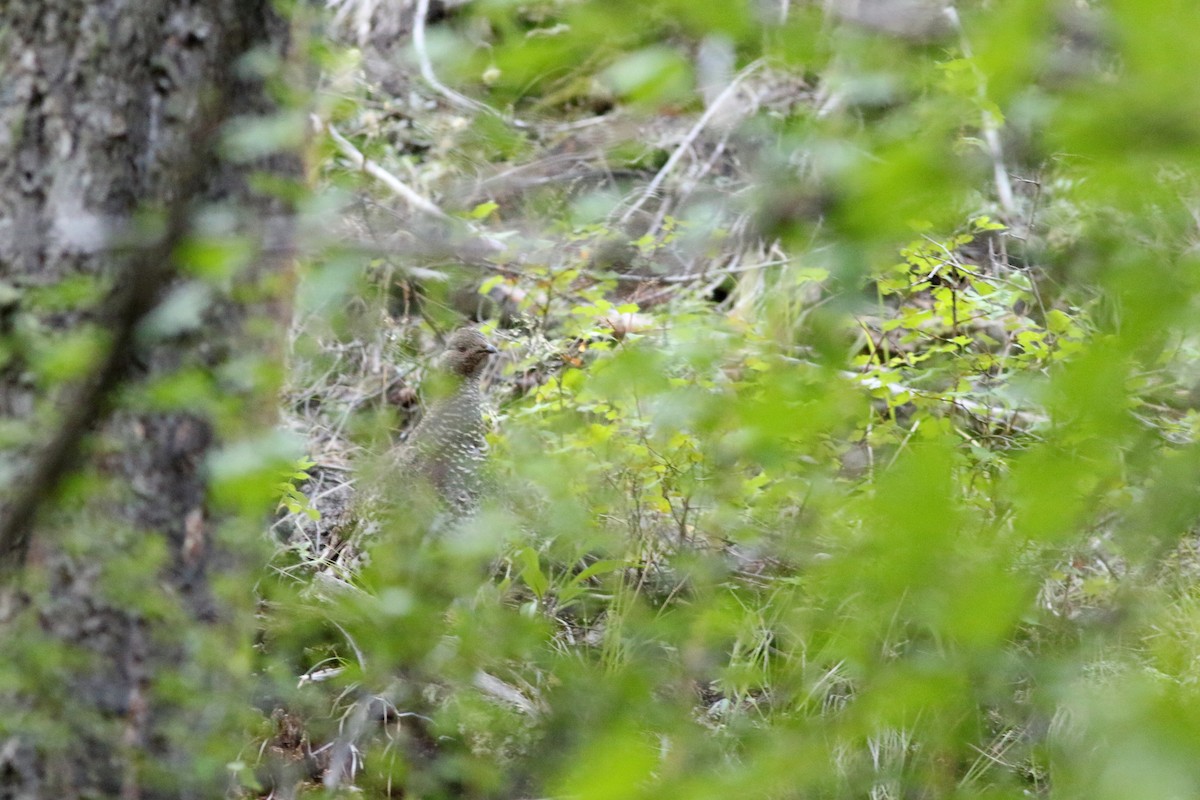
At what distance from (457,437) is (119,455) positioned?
62.6 inches

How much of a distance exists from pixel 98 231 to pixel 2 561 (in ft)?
1.95

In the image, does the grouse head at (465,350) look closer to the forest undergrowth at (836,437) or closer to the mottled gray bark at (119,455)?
the forest undergrowth at (836,437)

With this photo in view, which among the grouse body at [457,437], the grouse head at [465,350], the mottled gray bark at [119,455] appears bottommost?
the grouse body at [457,437]

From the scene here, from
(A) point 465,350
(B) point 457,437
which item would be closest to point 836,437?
(B) point 457,437

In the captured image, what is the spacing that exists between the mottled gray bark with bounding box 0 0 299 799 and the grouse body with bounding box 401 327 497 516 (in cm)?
111

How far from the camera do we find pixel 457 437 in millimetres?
3258

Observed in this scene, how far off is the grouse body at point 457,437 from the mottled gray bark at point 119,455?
3.64 ft

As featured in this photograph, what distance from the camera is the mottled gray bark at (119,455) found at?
1.56m

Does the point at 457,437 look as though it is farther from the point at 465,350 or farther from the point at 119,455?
the point at 119,455

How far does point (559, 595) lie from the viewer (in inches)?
113

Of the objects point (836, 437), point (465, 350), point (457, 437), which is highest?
point (836, 437)

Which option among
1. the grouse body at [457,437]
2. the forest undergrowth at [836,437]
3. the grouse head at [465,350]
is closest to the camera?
the forest undergrowth at [836,437]

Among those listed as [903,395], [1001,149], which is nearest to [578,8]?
[1001,149]

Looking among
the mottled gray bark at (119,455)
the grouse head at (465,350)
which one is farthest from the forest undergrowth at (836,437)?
the grouse head at (465,350)
